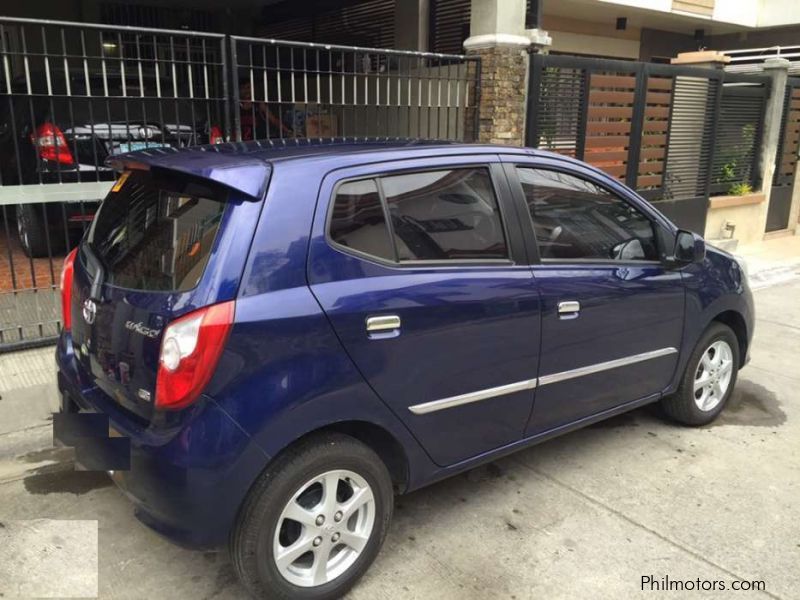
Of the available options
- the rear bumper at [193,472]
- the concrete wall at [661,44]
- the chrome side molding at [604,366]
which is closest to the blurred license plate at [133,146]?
the rear bumper at [193,472]

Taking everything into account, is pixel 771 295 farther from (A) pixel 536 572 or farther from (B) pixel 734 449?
(A) pixel 536 572

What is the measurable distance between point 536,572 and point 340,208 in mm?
1709

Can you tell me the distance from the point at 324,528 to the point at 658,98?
7840 millimetres

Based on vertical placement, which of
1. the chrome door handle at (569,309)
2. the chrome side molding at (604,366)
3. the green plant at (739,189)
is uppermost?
the chrome door handle at (569,309)

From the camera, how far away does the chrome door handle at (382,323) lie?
2.52 metres

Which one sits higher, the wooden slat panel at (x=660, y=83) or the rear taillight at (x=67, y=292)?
the wooden slat panel at (x=660, y=83)

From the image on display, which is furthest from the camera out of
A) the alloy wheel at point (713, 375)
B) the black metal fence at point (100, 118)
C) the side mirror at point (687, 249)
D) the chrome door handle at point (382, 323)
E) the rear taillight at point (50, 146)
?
the rear taillight at point (50, 146)

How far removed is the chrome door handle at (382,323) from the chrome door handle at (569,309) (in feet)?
3.09

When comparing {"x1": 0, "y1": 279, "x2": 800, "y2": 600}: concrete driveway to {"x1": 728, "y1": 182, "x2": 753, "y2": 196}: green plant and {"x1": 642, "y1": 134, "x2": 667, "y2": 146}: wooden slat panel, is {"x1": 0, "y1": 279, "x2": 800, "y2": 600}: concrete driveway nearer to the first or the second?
{"x1": 642, "y1": 134, "x2": 667, "y2": 146}: wooden slat panel

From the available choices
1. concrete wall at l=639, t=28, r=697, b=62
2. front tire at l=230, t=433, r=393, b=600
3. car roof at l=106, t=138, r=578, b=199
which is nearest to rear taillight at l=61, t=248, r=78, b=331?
car roof at l=106, t=138, r=578, b=199

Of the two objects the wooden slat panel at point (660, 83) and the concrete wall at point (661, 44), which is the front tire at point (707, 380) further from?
the concrete wall at point (661, 44)

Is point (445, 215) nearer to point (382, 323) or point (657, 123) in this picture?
point (382, 323)

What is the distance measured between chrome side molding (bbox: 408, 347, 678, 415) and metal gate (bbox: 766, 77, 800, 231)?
8.71 meters

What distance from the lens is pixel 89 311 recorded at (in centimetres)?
263
